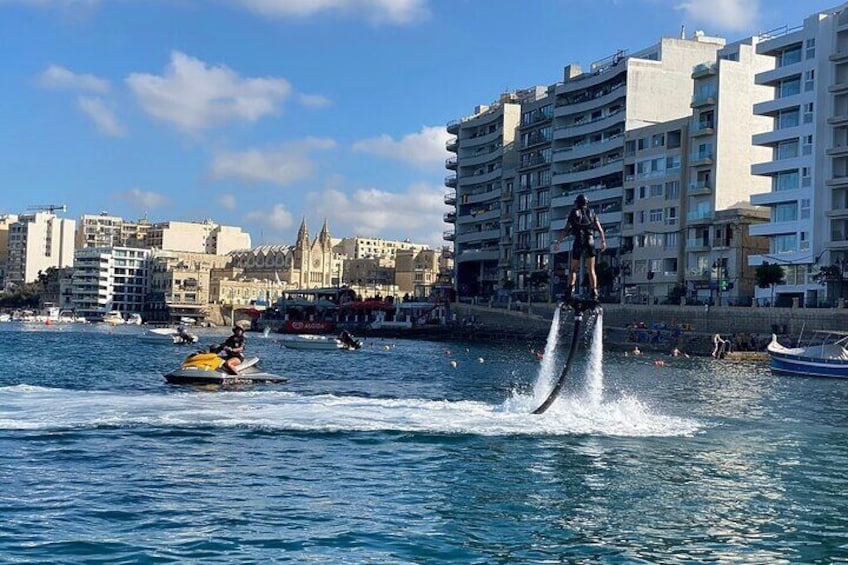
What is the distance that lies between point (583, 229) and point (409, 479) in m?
7.22

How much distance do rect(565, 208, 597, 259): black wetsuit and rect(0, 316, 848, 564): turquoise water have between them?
14.7 ft

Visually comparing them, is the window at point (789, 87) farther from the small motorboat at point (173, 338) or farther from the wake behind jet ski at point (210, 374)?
the wake behind jet ski at point (210, 374)

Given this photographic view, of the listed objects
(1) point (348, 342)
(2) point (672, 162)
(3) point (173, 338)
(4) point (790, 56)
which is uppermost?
(4) point (790, 56)

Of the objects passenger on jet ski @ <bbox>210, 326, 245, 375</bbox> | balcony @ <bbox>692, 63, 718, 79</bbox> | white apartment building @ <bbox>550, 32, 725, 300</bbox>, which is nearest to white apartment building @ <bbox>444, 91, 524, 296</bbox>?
white apartment building @ <bbox>550, 32, 725, 300</bbox>

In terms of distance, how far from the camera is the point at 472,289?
152500mm

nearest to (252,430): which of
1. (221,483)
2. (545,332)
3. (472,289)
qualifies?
(221,483)

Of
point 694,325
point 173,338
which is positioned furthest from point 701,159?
point 173,338

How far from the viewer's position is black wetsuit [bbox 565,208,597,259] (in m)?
23.7

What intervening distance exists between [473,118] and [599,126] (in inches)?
1413

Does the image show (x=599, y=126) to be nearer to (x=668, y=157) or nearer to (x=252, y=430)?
(x=668, y=157)

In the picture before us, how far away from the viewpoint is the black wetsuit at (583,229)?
77.9 ft

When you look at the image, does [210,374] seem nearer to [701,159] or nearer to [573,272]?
[573,272]

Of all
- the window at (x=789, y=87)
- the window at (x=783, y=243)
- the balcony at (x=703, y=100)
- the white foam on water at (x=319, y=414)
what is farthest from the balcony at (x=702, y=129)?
the white foam on water at (x=319, y=414)

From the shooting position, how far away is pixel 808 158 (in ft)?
294
